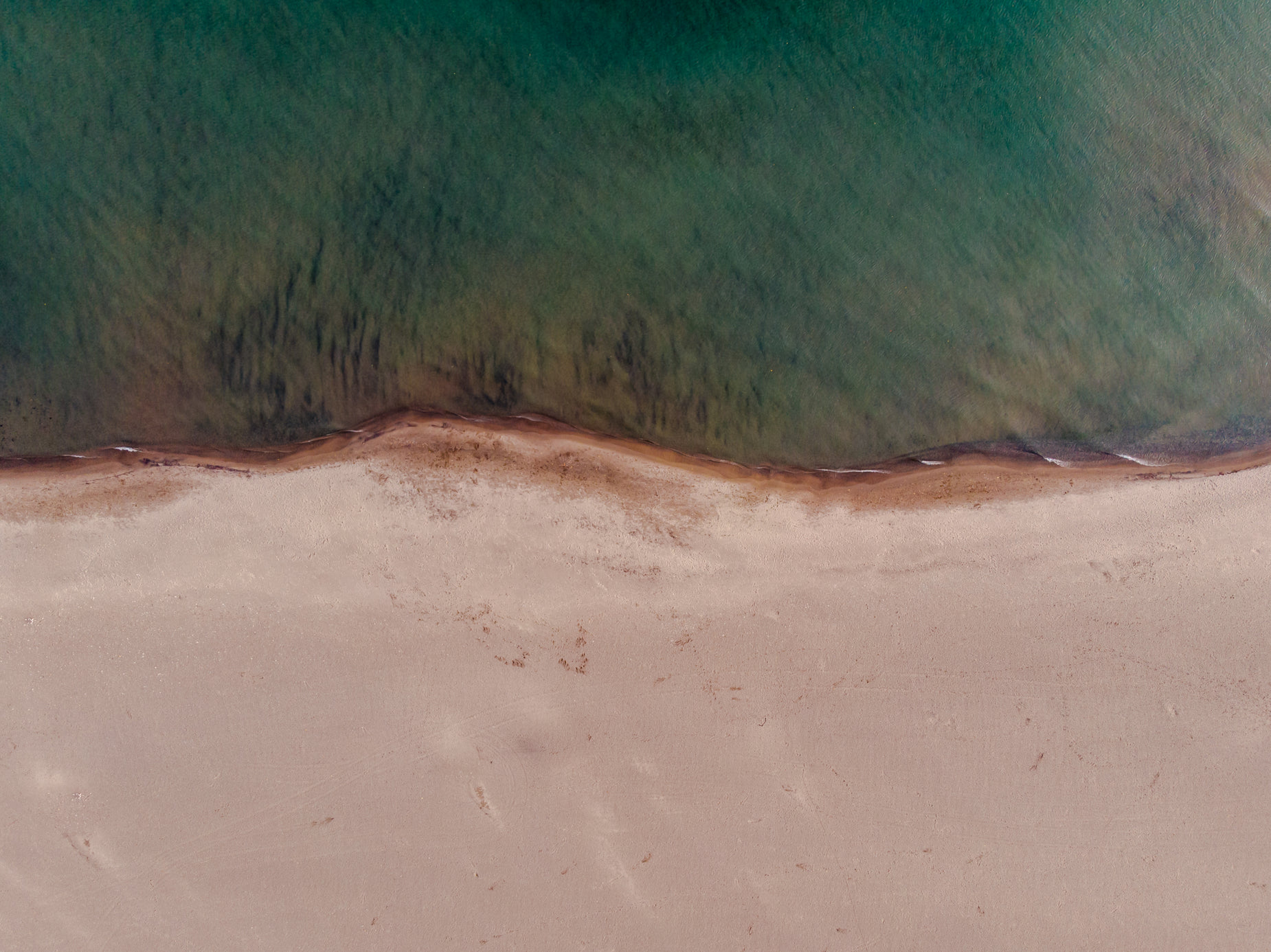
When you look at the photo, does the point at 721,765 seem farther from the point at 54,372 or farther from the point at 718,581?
the point at 54,372

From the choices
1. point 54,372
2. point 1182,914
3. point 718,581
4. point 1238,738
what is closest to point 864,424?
point 718,581

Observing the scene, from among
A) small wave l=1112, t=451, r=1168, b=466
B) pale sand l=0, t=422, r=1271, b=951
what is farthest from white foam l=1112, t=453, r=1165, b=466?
pale sand l=0, t=422, r=1271, b=951

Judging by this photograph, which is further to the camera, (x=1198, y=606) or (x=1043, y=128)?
(x=1043, y=128)

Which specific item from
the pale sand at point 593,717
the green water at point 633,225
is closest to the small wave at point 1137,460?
the green water at point 633,225

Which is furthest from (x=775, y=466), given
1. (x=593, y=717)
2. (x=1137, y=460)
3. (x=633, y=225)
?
(x=1137, y=460)

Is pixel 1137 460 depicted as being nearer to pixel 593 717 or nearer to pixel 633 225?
pixel 633 225

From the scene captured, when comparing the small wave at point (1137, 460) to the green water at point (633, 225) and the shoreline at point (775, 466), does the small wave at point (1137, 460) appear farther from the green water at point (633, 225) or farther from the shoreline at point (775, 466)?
the green water at point (633, 225)
